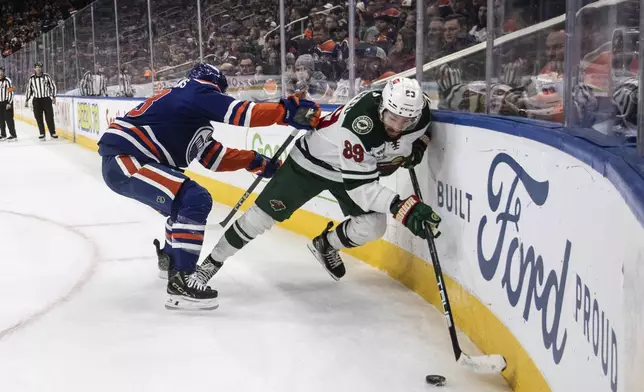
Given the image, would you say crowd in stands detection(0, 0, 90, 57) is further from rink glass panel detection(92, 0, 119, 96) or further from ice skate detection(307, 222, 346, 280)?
ice skate detection(307, 222, 346, 280)

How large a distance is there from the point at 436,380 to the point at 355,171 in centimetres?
93

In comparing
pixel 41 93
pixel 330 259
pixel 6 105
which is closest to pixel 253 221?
pixel 330 259

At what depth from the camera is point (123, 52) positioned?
952 centimetres

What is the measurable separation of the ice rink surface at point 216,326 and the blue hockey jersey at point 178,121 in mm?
641

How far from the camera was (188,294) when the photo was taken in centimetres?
313

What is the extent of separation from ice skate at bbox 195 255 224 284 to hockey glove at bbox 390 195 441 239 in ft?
3.08

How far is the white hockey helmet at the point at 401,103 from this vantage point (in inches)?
110

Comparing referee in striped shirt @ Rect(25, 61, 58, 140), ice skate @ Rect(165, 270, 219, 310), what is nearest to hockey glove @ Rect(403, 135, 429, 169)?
ice skate @ Rect(165, 270, 219, 310)

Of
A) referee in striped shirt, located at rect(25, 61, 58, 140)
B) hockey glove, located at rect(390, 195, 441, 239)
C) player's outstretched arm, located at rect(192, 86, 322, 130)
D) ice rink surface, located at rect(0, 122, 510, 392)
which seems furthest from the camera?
referee in striped shirt, located at rect(25, 61, 58, 140)

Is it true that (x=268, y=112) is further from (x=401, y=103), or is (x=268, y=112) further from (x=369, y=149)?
(x=401, y=103)

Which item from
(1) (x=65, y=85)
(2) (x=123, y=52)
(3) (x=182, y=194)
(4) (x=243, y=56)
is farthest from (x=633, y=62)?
(1) (x=65, y=85)

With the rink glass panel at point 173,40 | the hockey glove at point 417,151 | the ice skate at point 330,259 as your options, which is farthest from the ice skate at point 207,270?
the rink glass panel at point 173,40

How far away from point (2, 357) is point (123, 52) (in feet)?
24.4

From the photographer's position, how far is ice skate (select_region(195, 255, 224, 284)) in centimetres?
324
